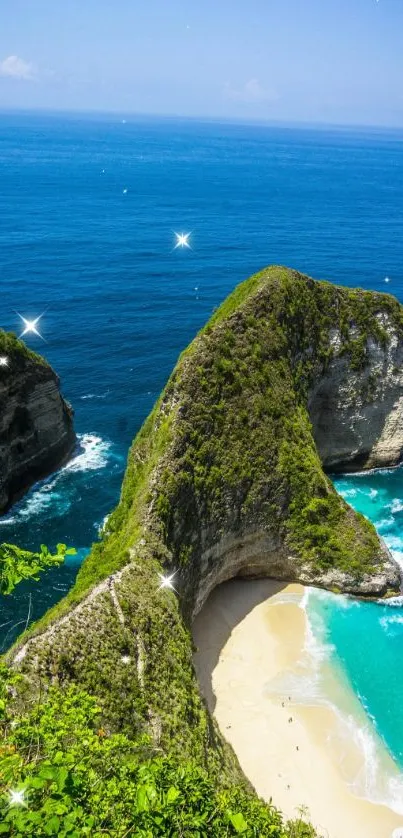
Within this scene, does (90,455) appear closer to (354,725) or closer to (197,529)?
(197,529)

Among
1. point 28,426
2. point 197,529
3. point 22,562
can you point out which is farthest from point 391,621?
point 22,562

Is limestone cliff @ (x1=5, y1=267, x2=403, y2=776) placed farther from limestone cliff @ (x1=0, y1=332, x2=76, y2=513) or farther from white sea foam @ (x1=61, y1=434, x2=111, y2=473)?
white sea foam @ (x1=61, y1=434, x2=111, y2=473)

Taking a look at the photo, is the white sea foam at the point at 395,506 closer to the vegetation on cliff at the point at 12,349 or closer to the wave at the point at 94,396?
the wave at the point at 94,396

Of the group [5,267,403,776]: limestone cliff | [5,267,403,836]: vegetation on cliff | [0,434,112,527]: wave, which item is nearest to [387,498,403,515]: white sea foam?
[5,267,403,776]: limestone cliff

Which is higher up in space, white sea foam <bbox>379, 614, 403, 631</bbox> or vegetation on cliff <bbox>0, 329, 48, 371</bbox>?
vegetation on cliff <bbox>0, 329, 48, 371</bbox>

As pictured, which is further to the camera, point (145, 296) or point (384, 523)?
point (145, 296)
